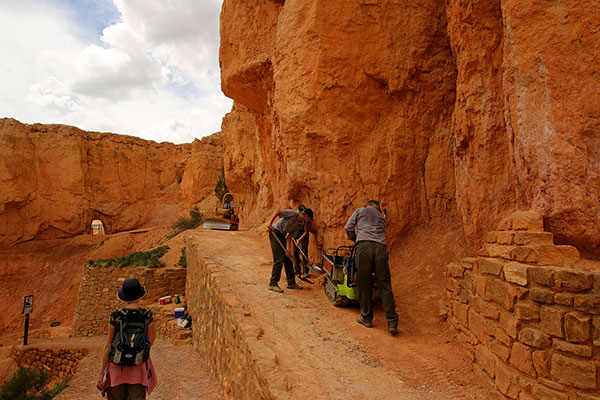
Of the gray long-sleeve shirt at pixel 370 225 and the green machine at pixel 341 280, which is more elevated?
the gray long-sleeve shirt at pixel 370 225

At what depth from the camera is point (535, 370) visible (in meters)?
2.57

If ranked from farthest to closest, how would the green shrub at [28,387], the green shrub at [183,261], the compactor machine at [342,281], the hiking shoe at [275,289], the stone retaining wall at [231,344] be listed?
the green shrub at [183,261]
the green shrub at [28,387]
the hiking shoe at [275,289]
the compactor machine at [342,281]
the stone retaining wall at [231,344]

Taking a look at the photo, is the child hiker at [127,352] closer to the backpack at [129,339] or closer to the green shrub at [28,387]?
the backpack at [129,339]

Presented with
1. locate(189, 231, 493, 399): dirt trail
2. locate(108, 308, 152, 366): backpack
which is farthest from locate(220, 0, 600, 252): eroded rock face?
locate(108, 308, 152, 366): backpack

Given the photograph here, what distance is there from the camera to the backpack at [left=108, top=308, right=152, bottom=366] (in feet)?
10.3

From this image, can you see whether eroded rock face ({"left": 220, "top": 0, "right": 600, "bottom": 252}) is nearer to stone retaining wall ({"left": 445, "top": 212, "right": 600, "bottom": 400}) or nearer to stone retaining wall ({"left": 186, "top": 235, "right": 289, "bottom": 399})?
stone retaining wall ({"left": 445, "top": 212, "right": 600, "bottom": 400})

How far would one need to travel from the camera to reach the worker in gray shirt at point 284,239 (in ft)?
20.0

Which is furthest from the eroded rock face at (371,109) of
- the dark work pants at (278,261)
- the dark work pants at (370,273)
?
the dark work pants at (370,273)

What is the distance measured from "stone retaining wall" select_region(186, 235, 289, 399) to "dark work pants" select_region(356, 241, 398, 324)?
4.67ft

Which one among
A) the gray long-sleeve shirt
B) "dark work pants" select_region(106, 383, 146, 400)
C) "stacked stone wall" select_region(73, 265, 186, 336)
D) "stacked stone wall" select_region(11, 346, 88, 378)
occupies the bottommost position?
"stacked stone wall" select_region(11, 346, 88, 378)

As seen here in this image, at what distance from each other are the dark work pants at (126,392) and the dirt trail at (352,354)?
1.36 metres

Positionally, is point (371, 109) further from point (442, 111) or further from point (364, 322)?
point (364, 322)

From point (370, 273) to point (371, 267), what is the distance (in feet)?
0.27

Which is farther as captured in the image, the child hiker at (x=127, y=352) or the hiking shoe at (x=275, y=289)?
the hiking shoe at (x=275, y=289)
